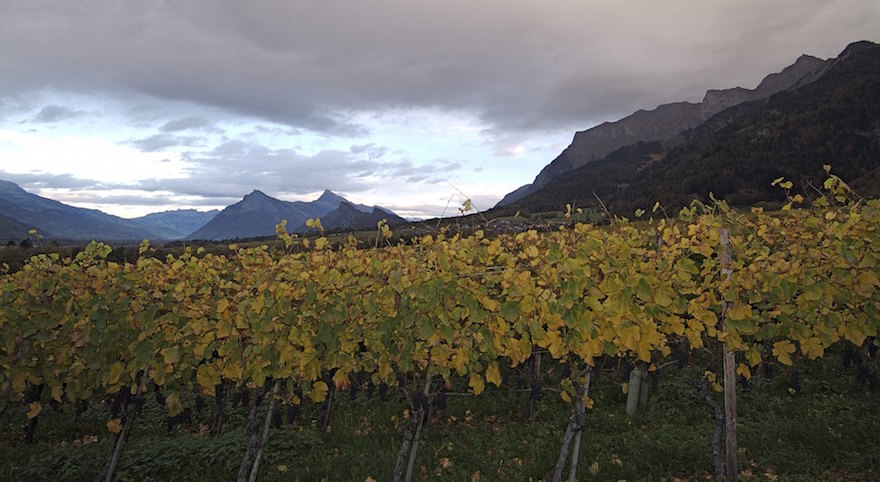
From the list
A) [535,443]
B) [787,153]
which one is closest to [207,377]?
[535,443]

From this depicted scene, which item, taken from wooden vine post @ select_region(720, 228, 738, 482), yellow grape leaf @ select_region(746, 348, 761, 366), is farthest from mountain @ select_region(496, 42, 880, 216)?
yellow grape leaf @ select_region(746, 348, 761, 366)

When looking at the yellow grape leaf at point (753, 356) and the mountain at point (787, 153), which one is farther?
the mountain at point (787, 153)

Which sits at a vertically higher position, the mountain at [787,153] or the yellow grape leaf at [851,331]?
the mountain at [787,153]

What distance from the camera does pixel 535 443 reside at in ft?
27.5

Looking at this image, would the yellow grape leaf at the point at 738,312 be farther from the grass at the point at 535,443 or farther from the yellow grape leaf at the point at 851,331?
the grass at the point at 535,443

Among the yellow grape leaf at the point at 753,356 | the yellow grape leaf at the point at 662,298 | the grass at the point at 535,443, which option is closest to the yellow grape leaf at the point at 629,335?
the yellow grape leaf at the point at 662,298

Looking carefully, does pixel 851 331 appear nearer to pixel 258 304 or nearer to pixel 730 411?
pixel 730 411

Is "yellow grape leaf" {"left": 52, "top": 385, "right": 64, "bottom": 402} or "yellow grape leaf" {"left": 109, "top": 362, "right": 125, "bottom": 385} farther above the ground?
"yellow grape leaf" {"left": 109, "top": 362, "right": 125, "bottom": 385}

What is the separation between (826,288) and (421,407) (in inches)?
219

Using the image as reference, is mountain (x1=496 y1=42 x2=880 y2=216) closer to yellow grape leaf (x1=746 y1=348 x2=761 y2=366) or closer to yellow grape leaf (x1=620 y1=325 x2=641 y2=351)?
yellow grape leaf (x1=746 y1=348 x2=761 y2=366)

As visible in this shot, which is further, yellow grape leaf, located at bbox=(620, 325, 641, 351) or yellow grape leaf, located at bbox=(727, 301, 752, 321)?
yellow grape leaf, located at bbox=(727, 301, 752, 321)

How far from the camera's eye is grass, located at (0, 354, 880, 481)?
7277 millimetres

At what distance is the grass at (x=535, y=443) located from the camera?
728 cm

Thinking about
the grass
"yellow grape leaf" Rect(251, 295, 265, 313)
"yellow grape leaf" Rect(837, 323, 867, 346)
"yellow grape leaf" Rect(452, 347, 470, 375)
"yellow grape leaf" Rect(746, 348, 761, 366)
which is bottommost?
the grass
